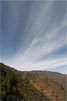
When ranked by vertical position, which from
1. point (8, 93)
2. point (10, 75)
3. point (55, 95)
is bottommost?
point (55, 95)

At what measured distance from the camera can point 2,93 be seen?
18625 mm

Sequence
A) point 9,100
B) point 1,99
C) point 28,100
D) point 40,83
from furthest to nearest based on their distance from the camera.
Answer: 1. point 40,83
2. point 28,100
3. point 9,100
4. point 1,99

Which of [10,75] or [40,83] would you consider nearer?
[10,75]

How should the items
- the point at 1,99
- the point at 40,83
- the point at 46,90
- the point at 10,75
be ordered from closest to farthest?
the point at 1,99
the point at 10,75
the point at 46,90
the point at 40,83

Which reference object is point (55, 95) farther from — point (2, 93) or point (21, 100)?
point (2, 93)

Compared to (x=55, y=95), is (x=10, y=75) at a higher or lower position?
higher

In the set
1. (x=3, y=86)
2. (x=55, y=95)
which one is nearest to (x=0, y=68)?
(x=3, y=86)

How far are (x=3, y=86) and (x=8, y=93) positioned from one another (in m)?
2.18

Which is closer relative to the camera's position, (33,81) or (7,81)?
(7,81)

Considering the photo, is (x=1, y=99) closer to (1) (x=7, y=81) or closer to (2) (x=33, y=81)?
(1) (x=7, y=81)

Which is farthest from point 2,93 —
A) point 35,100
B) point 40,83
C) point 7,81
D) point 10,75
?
point 40,83

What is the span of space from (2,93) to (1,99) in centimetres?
160

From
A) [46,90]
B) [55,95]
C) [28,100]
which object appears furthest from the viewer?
[46,90]

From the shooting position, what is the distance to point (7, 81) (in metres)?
22.5
